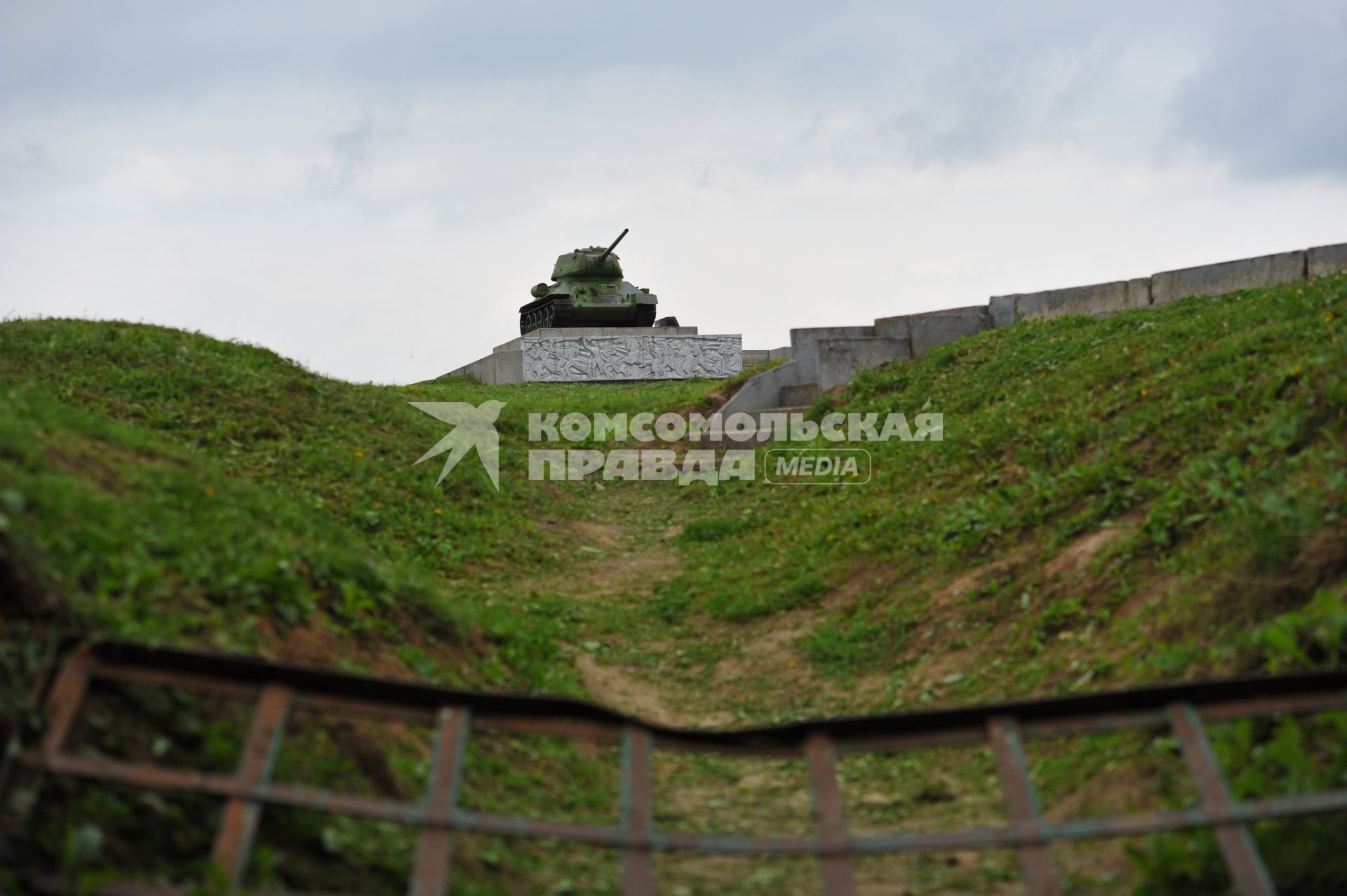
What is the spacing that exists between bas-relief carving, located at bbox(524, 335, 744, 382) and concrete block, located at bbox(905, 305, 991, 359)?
9245 millimetres

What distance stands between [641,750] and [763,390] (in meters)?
12.2

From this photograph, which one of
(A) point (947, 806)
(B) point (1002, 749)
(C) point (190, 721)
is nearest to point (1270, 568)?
A: (A) point (947, 806)

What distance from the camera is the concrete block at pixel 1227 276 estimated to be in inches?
476

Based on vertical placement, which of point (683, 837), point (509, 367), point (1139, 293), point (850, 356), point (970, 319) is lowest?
point (683, 837)

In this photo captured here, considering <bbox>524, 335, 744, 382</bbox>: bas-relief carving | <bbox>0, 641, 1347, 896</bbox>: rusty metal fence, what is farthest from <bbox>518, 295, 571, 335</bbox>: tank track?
<bbox>0, 641, 1347, 896</bbox>: rusty metal fence

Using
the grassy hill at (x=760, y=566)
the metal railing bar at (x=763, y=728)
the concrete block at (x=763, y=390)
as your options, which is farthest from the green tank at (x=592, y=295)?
the metal railing bar at (x=763, y=728)

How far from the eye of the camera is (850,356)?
48.4 ft

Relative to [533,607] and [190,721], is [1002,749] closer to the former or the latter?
[190,721]

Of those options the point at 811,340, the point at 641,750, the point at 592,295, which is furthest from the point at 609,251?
the point at 641,750

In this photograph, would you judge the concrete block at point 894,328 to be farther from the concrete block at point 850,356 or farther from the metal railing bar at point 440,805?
the metal railing bar at point 440,805

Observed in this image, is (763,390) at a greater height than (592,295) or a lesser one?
lesser

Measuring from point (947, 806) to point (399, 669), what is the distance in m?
2.35

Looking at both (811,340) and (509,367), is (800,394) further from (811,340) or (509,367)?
(509,367)

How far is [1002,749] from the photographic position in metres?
3.36
